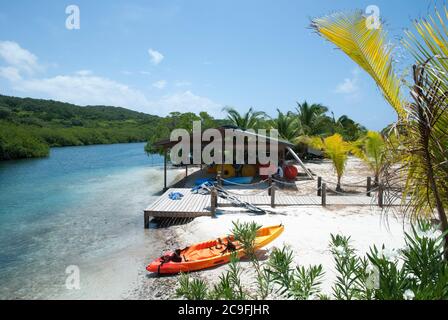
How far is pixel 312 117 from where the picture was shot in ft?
104

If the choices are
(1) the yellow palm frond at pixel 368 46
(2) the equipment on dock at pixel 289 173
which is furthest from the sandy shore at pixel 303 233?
(2) the equipment on dock at pixel 289 173

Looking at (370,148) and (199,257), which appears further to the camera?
(370,148)

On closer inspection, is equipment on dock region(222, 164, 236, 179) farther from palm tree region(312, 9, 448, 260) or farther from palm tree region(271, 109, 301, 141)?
palm tree region(312, 9, 448, 260)

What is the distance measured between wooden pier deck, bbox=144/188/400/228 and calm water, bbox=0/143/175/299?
1.06 metres

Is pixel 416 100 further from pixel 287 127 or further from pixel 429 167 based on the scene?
pixel 287 127

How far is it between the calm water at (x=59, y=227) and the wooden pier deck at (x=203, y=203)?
41.9 inches

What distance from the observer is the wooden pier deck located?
11.3m

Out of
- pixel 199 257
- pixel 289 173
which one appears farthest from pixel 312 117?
pixel 199 257

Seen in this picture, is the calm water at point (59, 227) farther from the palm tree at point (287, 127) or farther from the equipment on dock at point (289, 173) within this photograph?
the palm tree at point (287, 127)

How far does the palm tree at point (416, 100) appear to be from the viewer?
1.96 metres

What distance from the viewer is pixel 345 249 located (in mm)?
2521

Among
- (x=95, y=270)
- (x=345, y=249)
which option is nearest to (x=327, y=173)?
(x=95, y=270)

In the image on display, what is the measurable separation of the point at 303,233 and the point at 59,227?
9859 mm
